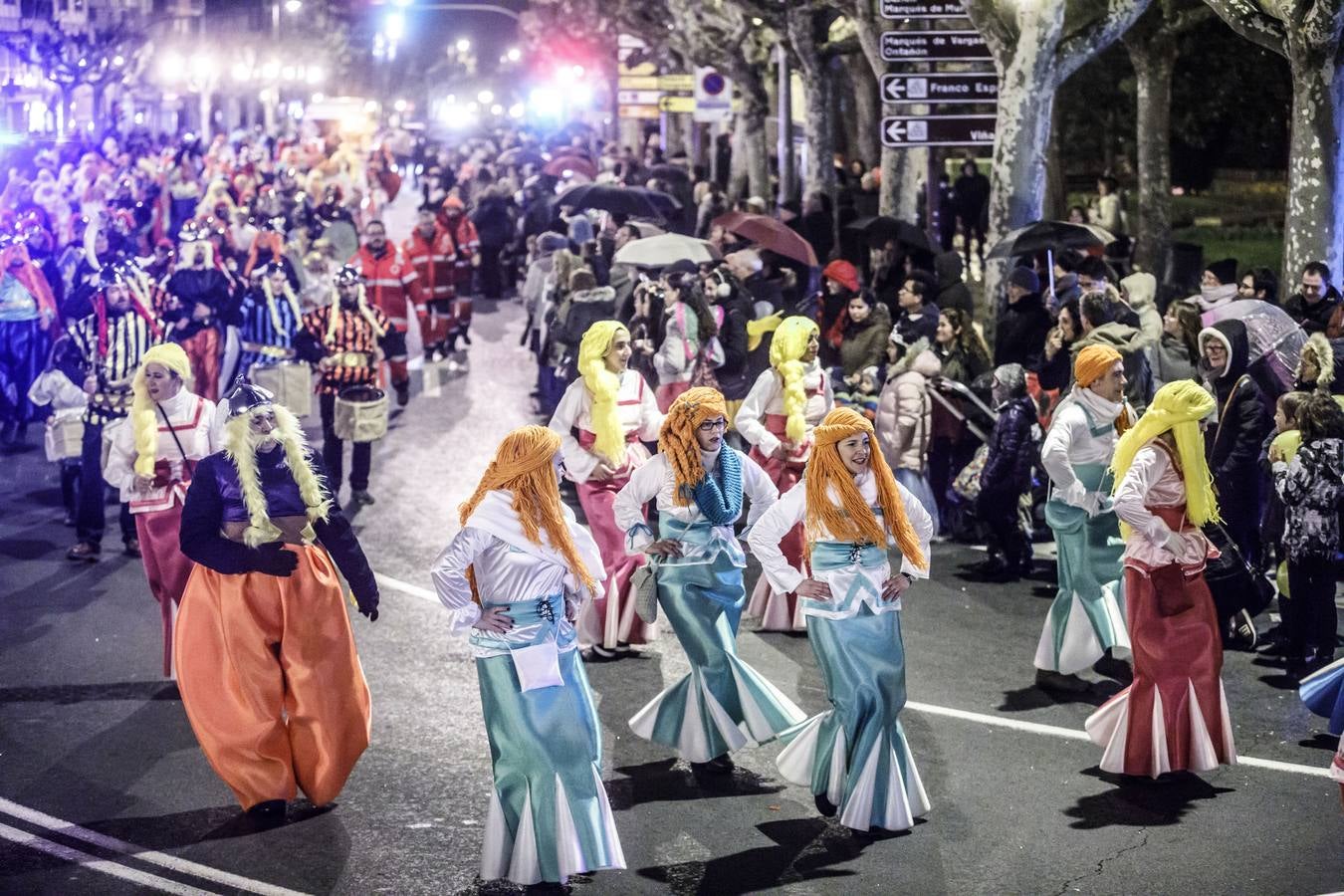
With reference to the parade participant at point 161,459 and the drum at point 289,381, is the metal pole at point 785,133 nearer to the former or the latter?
the drum at point 289,381

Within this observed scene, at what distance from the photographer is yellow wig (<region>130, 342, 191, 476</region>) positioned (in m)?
10.7

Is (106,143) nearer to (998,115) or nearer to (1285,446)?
(998,115)

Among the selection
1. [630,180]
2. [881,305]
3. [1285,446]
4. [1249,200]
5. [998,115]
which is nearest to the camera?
[1285,446]

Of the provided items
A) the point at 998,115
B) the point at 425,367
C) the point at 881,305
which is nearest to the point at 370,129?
the point at 425,367

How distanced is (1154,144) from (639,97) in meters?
20.8

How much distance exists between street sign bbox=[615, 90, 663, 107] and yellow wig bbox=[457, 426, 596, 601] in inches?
1517

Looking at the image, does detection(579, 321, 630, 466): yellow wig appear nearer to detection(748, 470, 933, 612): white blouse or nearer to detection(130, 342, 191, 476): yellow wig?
detection(130, 342, 191, 476): yellow wig

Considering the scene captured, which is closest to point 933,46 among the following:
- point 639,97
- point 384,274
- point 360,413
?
point 384,274

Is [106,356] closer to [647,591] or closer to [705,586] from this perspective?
[647,591]

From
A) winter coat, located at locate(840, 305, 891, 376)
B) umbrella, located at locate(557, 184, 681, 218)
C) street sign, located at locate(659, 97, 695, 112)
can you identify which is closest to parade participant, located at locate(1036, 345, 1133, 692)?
winter coat, located at locate(840, 305, 891, 376)

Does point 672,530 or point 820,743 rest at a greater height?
point 672,530

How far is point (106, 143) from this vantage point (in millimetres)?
41031

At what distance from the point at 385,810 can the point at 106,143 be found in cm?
3469

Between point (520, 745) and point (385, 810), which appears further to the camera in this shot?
point (385, 810)
